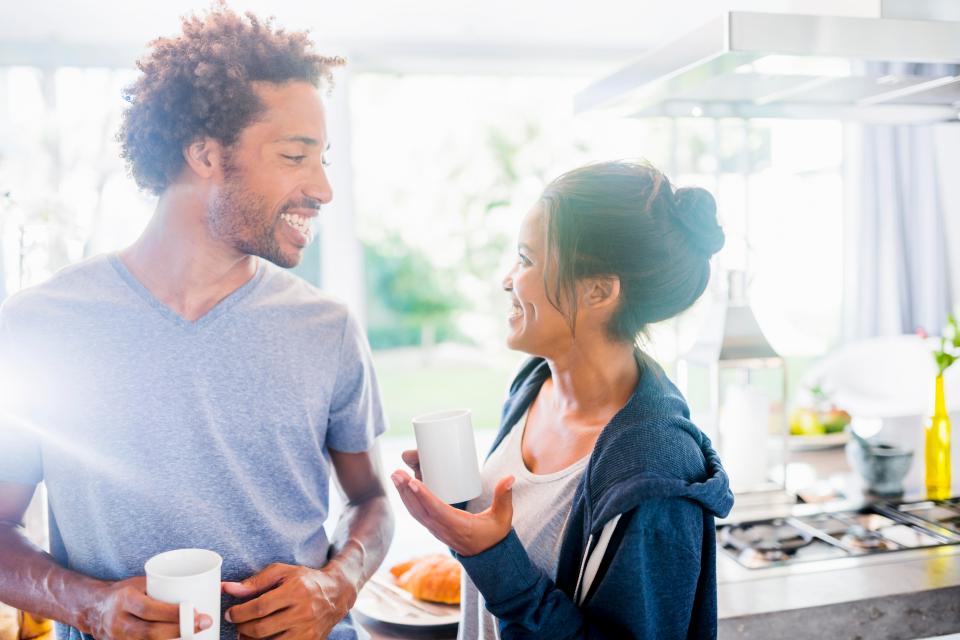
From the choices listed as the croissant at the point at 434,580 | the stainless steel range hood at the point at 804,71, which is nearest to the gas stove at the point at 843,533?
the croissant at the point at 434,580

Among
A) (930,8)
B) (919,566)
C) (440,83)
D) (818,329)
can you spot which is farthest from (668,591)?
(818,329)

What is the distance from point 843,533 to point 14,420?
1.73m

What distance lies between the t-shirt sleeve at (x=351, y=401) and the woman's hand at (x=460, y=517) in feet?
1.07

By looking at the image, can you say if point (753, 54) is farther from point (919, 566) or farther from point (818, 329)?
point (818, 329)

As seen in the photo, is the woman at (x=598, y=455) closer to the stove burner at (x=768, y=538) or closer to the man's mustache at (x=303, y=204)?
the man's mustache at (x=303, y=204)

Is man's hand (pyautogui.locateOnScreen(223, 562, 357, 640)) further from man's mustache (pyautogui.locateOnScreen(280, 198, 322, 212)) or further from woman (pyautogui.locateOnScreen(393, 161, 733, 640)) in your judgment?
man's mustache (pyautogui.locateOnScreen(280, 198, 322, 212))

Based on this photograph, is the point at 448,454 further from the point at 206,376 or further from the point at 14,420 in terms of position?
the point at 14,420

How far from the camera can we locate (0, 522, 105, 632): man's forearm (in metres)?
1.14

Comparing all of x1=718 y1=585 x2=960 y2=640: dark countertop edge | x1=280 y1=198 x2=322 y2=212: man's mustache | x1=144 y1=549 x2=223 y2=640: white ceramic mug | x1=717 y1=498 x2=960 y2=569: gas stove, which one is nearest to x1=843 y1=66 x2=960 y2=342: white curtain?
x1=717 y1=498 x2=960 y2=569: gas stove

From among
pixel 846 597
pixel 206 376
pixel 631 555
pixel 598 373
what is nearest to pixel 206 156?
pixel 206 376

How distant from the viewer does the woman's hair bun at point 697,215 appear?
124cm

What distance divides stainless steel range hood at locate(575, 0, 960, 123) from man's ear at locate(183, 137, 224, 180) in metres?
0.82

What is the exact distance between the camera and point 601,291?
4.19 ft

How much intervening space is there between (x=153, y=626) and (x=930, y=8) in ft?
6.10
